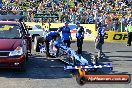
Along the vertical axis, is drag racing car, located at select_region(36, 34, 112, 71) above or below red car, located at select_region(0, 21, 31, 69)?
below

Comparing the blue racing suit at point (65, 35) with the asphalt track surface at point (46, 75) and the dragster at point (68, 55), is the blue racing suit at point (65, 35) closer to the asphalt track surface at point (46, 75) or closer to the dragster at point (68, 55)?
the dragster at point (68, 55)

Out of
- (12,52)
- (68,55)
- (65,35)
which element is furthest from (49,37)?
(12,52)

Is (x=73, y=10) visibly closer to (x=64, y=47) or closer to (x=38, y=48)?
(x=38, y=48)

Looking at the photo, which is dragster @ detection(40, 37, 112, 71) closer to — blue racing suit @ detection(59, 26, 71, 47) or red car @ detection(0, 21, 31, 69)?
blue racing suit @ detection(59, 26, 71, 47)

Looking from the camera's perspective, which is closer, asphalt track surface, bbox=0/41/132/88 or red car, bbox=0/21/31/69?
asphalt track surface, bbox=0/41/132/88

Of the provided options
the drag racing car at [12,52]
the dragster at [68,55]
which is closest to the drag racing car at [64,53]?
the dragster at [68,55]

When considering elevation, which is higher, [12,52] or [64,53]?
[12,52]

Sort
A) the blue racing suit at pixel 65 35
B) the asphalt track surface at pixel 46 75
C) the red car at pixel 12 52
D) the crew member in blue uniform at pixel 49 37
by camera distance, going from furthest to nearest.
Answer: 1. the blue racing suit at pixel 65 35
2. the crew member in blue uniform at pixel 49 37
3. the red car at pixel 12 52
4. the asphalt track surface at pixel 46 75

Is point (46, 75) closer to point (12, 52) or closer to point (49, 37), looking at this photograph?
point (12, 52)

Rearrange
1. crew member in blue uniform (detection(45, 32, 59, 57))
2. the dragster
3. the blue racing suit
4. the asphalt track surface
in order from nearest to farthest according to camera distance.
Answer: the asphalt track surface < the dragster < crew member in blue uniform (detection(45, 32, 59, 57)) < the blue racing suit

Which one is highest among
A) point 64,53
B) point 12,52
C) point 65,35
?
point 12,52

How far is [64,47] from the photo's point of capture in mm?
16875

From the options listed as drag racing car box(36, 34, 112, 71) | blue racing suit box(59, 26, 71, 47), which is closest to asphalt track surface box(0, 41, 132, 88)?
drag racing car box(36, 34, 112, 71)

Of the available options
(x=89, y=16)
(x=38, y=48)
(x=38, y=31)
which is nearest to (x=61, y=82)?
(x=38, y=48)
